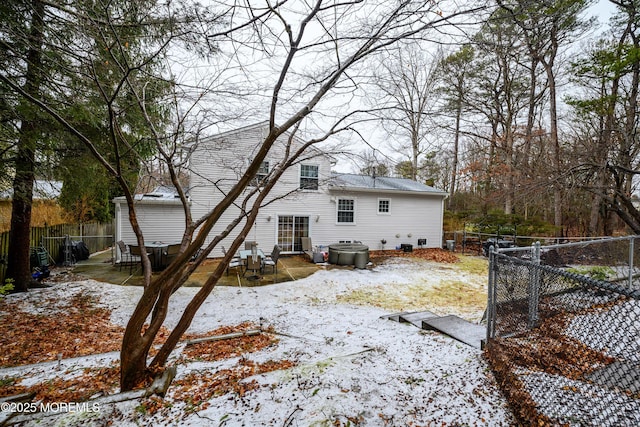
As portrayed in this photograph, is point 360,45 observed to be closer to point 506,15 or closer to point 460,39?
point 460,39

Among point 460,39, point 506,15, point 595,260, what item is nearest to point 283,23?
point 460,39

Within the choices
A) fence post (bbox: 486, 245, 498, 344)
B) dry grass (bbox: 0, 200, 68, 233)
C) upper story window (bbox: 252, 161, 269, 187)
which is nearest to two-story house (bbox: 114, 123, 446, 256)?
upper story window (bbox: 252, 161, 269, 187)

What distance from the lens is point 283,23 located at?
2.58m

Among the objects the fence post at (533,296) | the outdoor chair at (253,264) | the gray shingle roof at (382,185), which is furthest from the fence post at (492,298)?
the gray shingle roof at (382,185)

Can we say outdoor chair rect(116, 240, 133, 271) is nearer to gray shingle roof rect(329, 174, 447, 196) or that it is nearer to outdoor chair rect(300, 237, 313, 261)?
outdoor chair rect(300, 237, 313, 261)

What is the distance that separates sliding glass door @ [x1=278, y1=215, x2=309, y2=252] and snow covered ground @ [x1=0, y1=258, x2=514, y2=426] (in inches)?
265

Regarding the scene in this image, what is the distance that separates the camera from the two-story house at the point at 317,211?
10.6 meters

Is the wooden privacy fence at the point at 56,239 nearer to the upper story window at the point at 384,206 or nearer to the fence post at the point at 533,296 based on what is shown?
the fence post at the point at 533,296

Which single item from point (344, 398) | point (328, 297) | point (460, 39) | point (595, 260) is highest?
point (460, 39)

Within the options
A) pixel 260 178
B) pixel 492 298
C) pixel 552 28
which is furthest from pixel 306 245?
pixel 552 28

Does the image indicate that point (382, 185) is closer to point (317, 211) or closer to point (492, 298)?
point (317, 211)

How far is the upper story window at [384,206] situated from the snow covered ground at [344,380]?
8.28 meters

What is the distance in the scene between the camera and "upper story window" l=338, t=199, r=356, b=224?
13.2m

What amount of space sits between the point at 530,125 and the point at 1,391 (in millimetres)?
20510
